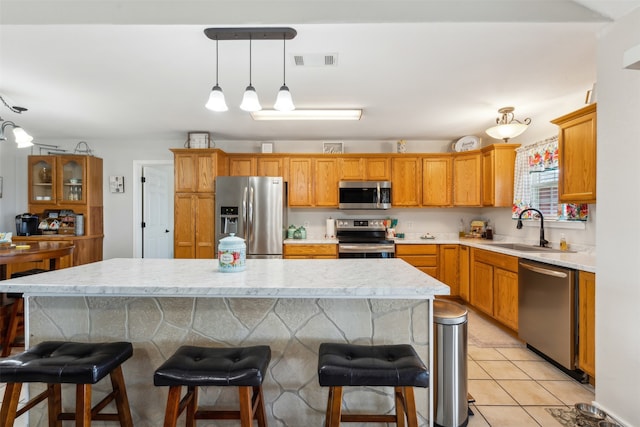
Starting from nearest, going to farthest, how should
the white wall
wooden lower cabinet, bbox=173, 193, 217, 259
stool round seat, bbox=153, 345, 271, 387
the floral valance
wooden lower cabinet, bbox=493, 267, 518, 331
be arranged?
stool round seat, bbox=153, 345, 271, 387, the white wall, wooden lower cabinet, bbox=493, 267, 518, 331, the floral valance, wooden lower cabinet, bbox=173, 193, 217, 259

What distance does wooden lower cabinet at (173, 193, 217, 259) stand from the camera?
13.7 feet

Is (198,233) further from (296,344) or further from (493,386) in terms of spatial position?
(493,386)

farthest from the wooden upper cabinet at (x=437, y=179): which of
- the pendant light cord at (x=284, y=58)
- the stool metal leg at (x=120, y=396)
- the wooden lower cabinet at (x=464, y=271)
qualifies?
the stool metal leg at (x=120, y=396)

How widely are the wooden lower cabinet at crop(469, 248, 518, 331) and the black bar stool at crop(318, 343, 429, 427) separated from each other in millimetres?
2252

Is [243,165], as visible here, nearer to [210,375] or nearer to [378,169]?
[378,169]

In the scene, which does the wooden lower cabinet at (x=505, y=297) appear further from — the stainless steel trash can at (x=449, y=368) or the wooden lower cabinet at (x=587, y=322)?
the stainless steel trash can at (x=449, y=368)

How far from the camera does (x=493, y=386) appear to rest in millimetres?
2248

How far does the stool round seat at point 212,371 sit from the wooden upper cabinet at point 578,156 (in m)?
2.68

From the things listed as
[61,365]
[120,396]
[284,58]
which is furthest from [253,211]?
[61,365]

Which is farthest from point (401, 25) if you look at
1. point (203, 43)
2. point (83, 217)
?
point (83, 217)

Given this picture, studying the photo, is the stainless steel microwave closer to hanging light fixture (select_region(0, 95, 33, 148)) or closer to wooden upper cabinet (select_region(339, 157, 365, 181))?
wooden upper cabinet (select_region(339, 157, 365, 181))

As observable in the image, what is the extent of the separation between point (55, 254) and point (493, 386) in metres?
4.29

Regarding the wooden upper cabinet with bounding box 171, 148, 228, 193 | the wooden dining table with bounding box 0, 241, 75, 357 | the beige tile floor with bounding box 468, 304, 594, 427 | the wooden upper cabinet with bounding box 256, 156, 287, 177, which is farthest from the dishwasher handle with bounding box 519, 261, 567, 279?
the wooden dining table with bounding box 0, 241, 75, 357

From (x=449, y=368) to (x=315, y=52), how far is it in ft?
7.55
